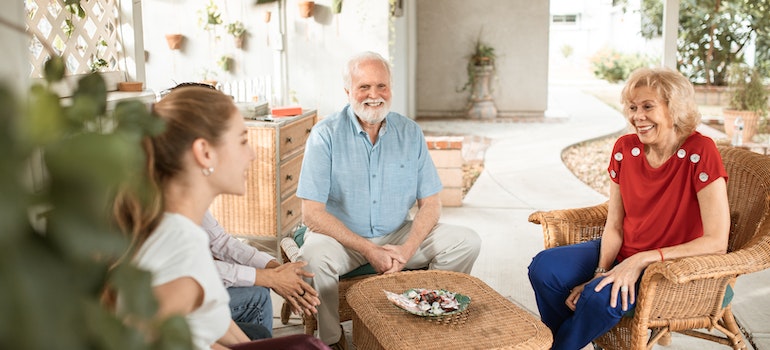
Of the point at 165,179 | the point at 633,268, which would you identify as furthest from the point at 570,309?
the point at 165,179

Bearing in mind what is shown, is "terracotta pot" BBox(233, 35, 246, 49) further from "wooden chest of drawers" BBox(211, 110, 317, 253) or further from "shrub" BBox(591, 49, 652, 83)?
"shrub" BBox(591, 49, 652, 83)

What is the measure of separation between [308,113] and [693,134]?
8.54 feet

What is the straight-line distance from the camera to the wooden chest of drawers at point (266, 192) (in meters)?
4.13

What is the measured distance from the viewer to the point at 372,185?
3.01m

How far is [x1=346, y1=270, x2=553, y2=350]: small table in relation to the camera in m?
2.14

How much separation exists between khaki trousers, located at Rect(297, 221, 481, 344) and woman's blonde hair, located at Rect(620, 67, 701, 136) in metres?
0.86

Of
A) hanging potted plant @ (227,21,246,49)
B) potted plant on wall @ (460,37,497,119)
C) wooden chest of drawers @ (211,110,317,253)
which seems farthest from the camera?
potted plant on wall @ (460,37,497,119)

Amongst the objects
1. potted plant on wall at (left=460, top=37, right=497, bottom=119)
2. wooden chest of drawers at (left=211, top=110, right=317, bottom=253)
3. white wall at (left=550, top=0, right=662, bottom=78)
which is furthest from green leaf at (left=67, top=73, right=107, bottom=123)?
white wall at (left=550, top=0, right=662, bottom=78)

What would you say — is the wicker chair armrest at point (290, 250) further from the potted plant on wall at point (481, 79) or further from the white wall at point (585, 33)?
the white wall at point (585, 33)

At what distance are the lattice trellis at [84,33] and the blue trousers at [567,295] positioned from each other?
76.5 inches

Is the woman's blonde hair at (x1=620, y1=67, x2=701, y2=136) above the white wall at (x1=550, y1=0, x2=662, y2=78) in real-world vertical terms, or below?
below

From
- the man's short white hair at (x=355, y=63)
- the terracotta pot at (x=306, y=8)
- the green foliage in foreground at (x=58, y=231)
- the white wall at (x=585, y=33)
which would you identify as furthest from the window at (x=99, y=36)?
the white wall at (x=585, y=33)

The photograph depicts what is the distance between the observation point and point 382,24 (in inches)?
248

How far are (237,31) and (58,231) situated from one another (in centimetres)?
582
